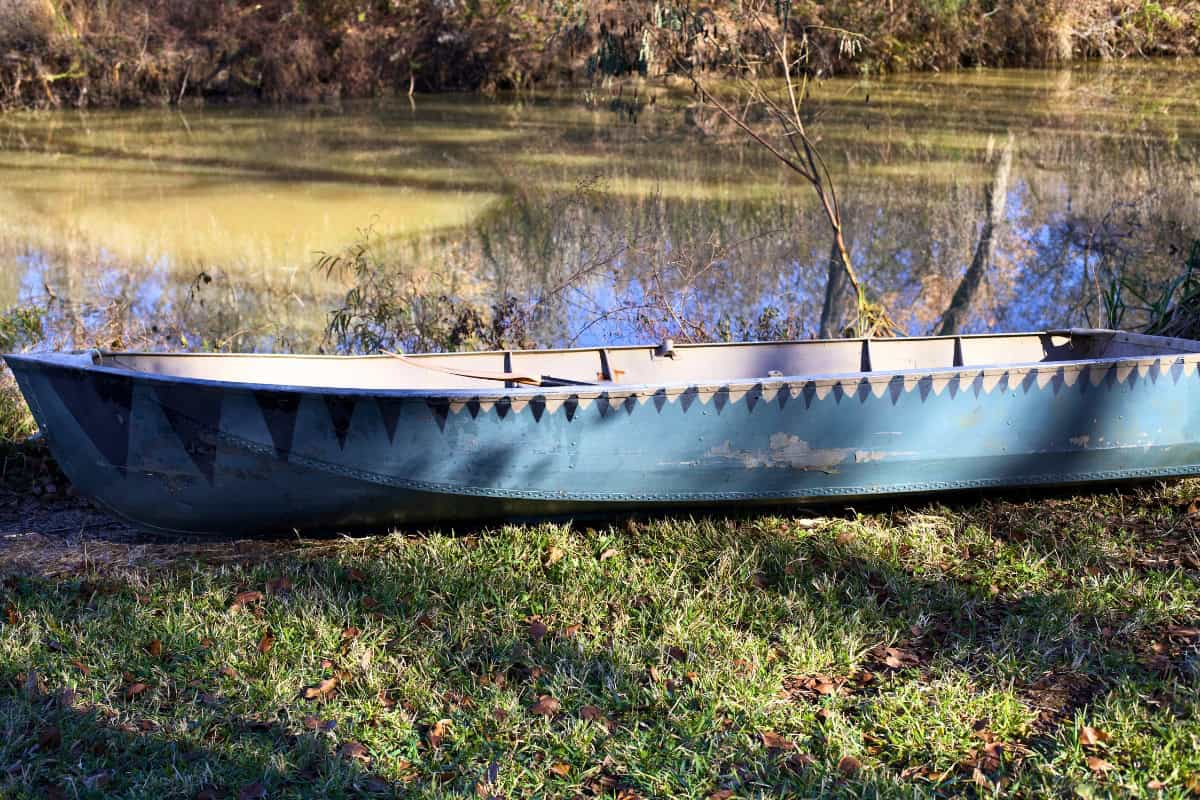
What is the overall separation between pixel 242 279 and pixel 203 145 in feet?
30.0

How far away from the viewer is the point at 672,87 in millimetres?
19938

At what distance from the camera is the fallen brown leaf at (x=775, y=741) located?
3.37 metres

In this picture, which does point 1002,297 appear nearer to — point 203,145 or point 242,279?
point 242,279

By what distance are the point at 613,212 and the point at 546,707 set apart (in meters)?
8.88

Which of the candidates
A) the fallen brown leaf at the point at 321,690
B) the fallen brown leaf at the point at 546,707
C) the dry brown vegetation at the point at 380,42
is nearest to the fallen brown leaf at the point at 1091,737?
the fallen brown leaf at the point at 546,707

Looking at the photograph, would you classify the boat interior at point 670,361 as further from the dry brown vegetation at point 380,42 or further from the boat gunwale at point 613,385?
the dry brown vegetation at point 380,42

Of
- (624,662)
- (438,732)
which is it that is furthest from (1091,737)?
(438,732)

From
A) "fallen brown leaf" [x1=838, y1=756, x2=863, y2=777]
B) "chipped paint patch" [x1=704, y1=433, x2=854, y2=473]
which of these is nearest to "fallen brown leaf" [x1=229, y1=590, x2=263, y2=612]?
"chipped paint patch" [x1=704, y1=433, x2=854, y2=473]

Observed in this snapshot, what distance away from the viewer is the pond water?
892 cm

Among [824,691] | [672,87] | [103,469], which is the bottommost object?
[824,691]

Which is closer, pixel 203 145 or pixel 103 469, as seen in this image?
pixel 103 469

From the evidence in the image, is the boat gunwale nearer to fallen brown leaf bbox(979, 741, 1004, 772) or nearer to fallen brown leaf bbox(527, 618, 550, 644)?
fallen brown leaf bbox(527, 618, 550, 644)

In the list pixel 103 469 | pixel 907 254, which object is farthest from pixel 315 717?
pixel 907 254

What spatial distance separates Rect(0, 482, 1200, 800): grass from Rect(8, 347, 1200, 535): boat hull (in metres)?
0.19
